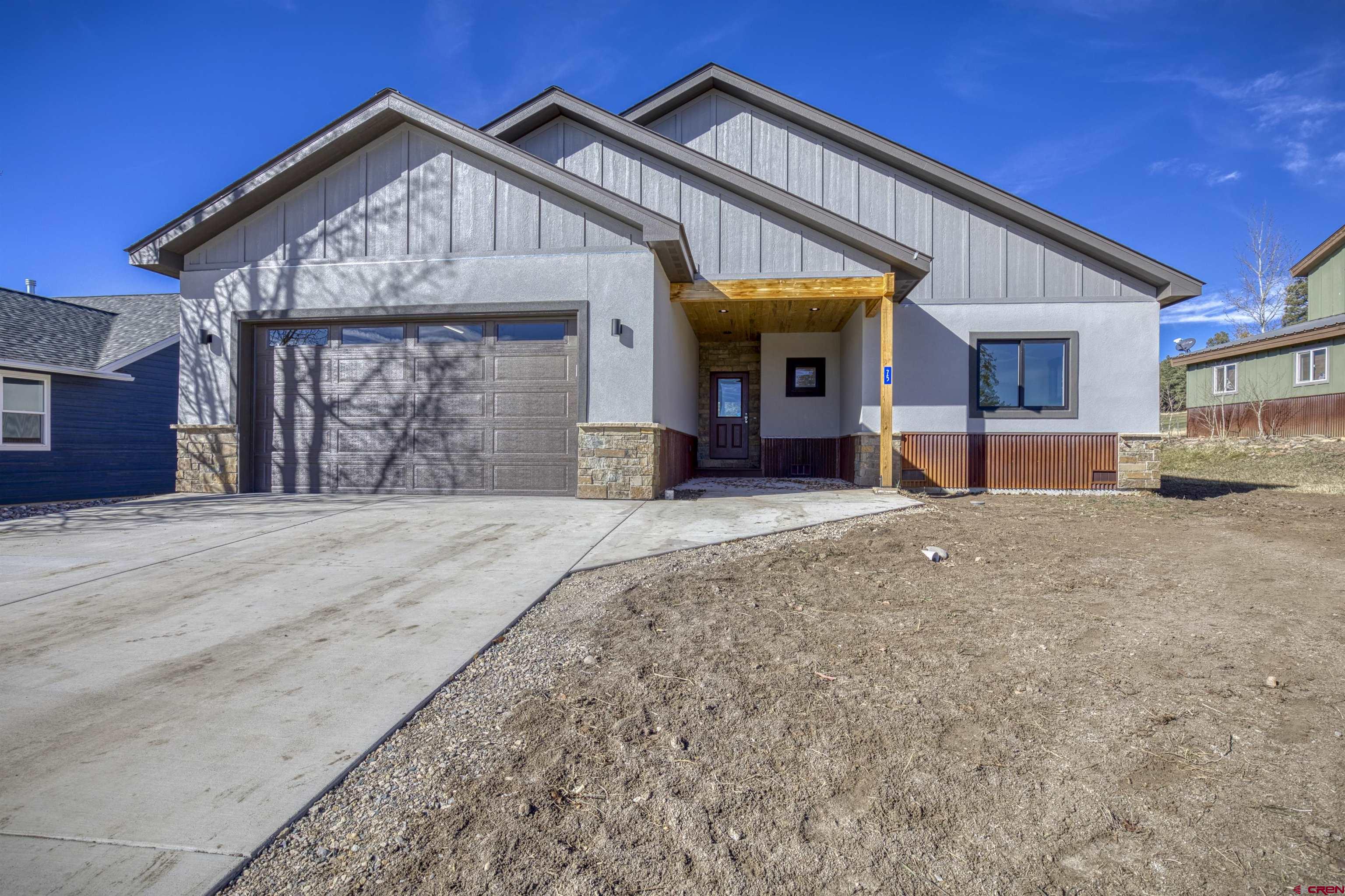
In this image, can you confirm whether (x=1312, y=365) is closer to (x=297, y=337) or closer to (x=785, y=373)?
(x=785, y=373)

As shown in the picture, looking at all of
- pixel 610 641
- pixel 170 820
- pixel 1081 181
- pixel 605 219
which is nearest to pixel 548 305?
pixel 605 219

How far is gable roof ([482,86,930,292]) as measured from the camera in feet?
28.2

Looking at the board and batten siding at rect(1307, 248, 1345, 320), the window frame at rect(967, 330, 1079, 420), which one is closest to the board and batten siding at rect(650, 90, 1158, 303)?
the window frame at rect(967, 330, 1079, 420)

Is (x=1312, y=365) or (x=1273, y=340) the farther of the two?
(x=1273, y=340)

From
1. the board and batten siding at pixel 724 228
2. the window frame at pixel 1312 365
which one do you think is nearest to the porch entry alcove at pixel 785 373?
the board and batten siding at pixel 724 228

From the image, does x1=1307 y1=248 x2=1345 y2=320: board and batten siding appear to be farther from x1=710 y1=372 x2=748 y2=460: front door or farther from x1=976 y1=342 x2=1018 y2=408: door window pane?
x1=710 y1=372 x2=748 y2=460: front door

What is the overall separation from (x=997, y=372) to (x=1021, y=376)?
394 mm

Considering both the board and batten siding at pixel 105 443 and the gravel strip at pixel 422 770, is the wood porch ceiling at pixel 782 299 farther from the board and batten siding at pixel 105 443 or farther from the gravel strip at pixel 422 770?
the board and batten siding at pixel 105 443

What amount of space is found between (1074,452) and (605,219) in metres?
8.27

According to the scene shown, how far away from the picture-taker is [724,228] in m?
9.41

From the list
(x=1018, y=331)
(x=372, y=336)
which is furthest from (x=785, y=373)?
(x=372, y=336)

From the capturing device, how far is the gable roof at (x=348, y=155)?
7.57 metres

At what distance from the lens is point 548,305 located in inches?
309

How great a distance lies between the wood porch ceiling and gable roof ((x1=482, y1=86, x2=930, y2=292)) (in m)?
0.45
